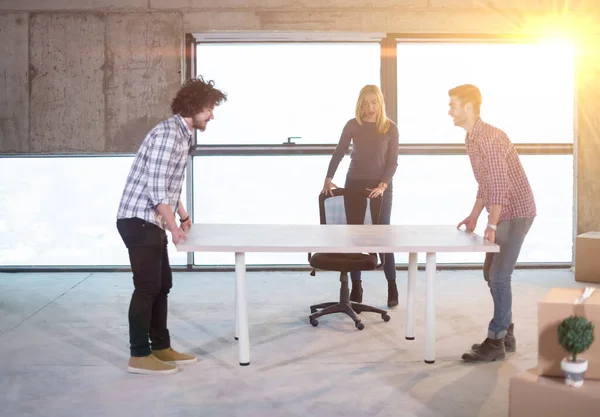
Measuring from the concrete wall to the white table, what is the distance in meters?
2.94

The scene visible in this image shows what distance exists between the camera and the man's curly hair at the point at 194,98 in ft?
11.3

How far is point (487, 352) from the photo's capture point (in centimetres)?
374

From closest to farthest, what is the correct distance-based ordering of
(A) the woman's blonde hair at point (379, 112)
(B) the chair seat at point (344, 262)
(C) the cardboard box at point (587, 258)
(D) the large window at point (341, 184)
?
(B) the chair seat at point (344, 262), (A) the woman's blonde hair at point (379, 112), (C) the cardboard box at point (587, 258), (D) the large window at point (341, 184)

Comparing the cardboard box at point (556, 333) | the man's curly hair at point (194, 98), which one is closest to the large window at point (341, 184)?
the man's curly hair at point (194, 98)

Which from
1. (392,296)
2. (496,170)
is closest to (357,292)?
(392,296)

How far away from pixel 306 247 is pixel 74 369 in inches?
53.4

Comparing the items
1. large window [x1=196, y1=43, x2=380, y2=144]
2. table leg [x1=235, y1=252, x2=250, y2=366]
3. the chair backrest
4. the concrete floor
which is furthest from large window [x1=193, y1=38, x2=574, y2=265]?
table leg [x1=235, y1=252, x2=250, y2=366]

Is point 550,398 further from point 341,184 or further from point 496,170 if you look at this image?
point 341,184

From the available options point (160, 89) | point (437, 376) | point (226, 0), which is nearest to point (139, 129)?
point (160, 89)

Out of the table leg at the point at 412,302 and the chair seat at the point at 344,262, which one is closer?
the table leg at the point at 412,302

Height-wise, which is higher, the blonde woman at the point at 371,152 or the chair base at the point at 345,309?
the blonde woman at the point at 371,152

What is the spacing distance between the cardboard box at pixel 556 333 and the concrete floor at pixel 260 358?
0.51m

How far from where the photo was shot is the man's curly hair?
346 centimetres

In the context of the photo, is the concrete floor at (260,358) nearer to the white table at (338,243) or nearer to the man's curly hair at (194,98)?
the white table at (338,243)
